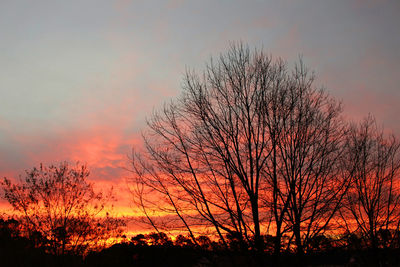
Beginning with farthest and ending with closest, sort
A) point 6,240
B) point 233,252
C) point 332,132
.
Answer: point 6,240 → point 332,132 → point 233,252

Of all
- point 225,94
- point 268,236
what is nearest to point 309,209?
point 268,236

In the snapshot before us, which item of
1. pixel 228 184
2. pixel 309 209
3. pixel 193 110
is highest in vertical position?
pixel 193 110

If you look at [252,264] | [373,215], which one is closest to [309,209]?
[252,264]

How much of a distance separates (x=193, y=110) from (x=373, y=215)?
38.3 ft

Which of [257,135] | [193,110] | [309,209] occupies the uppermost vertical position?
[193,110]

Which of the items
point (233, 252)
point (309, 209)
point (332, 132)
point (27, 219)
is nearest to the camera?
point (233, 252)

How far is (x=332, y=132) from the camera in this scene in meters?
10.9

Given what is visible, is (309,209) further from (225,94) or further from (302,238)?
(225,94)

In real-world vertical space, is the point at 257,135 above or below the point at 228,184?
above

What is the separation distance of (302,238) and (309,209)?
0.87 m

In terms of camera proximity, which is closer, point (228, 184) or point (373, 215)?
point (228, 184)

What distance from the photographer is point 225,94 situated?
1055 cm

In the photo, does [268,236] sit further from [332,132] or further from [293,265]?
[332,132]

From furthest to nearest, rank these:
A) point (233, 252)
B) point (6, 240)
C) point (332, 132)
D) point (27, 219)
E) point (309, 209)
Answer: point (6, 240), point (27, 219), point (332, 132), point (309, 209), point (233, 252)
